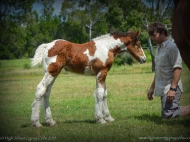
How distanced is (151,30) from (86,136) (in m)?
2.16

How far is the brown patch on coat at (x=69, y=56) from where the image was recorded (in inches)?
196

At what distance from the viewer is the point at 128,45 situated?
18.4ft

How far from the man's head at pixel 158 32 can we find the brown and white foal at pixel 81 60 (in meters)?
0.55

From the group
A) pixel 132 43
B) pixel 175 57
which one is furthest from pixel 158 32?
pixel 132 43

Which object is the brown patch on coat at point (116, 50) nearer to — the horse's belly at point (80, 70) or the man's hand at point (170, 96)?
the horse's belly at point (80, 70)

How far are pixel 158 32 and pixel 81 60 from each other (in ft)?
4.62

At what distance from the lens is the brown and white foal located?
495cm

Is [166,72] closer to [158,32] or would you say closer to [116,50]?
[158,32]

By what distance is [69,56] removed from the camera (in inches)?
201

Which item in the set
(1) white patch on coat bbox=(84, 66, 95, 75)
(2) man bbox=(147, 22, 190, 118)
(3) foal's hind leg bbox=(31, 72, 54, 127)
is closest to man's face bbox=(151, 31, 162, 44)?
(2) man bbox=(147, 22, 190, 118)

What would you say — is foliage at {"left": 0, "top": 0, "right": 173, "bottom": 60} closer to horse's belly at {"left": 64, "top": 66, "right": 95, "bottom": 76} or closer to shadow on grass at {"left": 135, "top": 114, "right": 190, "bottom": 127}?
horse's belly at {"left": 64, "top": 66, "right": 95, "bottom": 76}

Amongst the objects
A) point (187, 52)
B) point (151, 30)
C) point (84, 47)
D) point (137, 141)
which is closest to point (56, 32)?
point (84, 47)

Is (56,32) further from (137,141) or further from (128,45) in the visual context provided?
(137,141)

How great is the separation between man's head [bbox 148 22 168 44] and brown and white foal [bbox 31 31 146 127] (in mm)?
551
